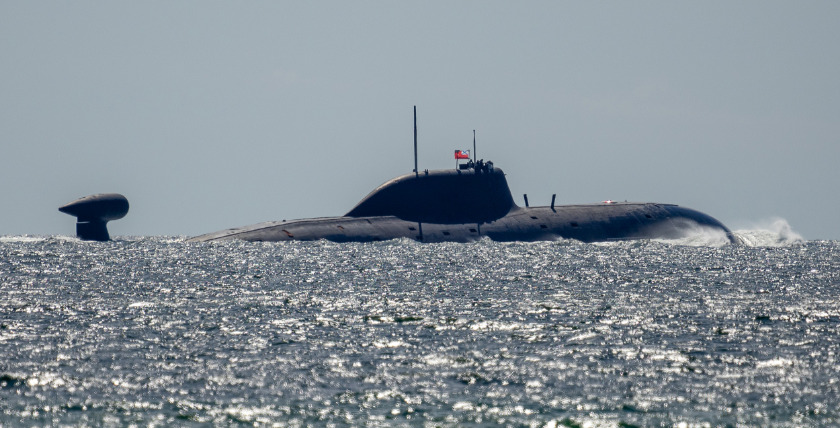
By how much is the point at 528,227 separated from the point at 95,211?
1191 inches

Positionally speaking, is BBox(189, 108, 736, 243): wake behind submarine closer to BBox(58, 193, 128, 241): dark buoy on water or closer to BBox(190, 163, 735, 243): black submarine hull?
BBox(190, 163, 735, 243): black submarine hull

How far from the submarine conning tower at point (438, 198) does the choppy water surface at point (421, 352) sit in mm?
26977

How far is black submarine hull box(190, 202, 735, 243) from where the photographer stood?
218 feet

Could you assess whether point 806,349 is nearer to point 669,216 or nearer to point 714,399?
point 714,399

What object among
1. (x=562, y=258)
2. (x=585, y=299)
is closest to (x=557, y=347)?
(x=585, y=299)

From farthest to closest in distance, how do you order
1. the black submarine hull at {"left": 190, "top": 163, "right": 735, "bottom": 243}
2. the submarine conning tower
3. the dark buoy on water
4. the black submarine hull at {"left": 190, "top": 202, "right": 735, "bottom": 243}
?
the submarine conning tower
the black submarine hull at {"left": 190, "top": 163, "right": 735, "bottom": 243}
the black submarine hull at {"left": 190, "top": 202, "right": 735, "bottom": 243}
the dark buoy on water

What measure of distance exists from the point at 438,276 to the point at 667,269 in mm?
13126

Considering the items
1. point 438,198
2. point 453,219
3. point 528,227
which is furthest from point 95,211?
point 528,227

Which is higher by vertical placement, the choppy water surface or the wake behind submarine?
the wake behind submarine

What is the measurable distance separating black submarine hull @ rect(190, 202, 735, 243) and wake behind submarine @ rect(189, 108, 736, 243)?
0.07m

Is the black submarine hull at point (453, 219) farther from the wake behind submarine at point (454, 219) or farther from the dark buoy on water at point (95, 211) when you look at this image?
the dark buoy on water at point (95, 211)

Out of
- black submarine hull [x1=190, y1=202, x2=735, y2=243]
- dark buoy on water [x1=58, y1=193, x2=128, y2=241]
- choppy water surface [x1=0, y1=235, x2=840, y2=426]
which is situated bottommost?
choppy water surface [x1=0, y1=235, x2=840, y2=426]

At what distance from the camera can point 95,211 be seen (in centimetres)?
6562

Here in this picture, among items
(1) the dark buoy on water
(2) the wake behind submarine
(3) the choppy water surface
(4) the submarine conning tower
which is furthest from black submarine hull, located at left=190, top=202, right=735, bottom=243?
(3) the choppy water surface
